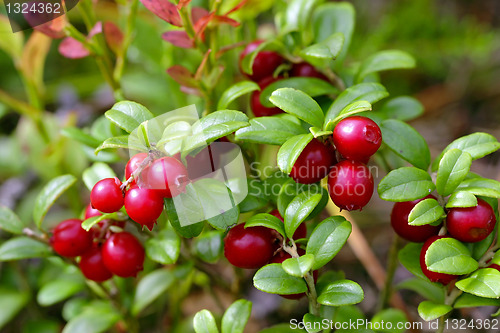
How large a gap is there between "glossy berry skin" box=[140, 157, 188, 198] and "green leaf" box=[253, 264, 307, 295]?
0.30 metres

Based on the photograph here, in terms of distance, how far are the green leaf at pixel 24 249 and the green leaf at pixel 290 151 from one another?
2.91 feet

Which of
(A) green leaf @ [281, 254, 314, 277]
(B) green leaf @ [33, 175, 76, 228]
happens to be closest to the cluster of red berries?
(A) green leaf @ [281, 254, 314, 277]

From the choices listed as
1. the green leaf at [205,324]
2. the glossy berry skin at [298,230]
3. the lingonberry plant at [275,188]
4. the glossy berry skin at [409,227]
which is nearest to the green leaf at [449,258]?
the lingonberry plant at [275,188]

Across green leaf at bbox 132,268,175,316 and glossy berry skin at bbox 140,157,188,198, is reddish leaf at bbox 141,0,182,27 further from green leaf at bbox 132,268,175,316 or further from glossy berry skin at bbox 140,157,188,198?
green leaf at bbox 132,268,175,316

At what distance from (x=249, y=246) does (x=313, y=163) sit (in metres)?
0.28

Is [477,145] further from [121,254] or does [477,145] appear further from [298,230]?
[121,254]

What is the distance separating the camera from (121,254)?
1394 mm

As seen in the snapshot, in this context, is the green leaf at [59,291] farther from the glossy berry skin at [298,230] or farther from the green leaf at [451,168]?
the green leaf at [451,168]

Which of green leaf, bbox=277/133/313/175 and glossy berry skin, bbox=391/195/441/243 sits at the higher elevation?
green leaf, bbox=277/133/313/175

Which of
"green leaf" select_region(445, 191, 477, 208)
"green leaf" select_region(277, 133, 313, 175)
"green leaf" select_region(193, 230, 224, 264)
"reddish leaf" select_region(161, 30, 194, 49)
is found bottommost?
"green leaf" select_region(193, 230, 224, 264)

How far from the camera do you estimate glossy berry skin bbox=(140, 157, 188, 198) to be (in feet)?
3.76

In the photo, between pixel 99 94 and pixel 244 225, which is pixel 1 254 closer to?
pixel 244 225

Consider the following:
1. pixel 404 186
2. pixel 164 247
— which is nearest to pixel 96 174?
A: pixel 164 247

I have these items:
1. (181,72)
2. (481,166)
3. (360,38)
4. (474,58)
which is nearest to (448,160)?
(181,72)
